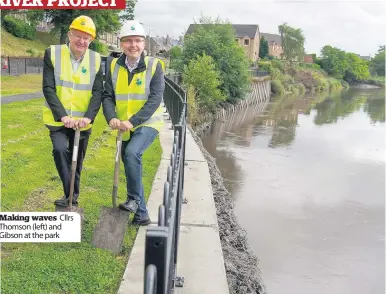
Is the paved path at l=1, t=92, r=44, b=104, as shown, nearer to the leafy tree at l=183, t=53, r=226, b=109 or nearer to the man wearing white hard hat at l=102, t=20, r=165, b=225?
the leafy tree at l=183, t=53, r=226, b=109

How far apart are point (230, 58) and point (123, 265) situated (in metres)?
22.8

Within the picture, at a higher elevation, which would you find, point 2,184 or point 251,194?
point 2,184

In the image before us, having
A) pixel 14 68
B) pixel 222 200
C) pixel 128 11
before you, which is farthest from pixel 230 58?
pixel 128 11

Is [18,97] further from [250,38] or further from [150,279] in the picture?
[250,38]

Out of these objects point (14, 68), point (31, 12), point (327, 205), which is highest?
point (31, 12)

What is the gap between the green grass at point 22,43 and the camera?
35513mm

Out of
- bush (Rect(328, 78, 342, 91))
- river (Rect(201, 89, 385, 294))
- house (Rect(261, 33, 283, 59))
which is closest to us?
river (Rect(201, 89, 385, 294))

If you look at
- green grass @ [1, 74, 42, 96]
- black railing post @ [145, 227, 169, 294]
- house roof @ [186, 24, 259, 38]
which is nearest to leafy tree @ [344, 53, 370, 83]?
house roof @ [186, 24, 259, 38]

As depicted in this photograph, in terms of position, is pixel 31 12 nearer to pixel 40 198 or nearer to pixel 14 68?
pixel 14 68

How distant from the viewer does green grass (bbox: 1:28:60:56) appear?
35513mm

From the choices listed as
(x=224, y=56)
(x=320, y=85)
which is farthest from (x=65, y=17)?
(x=320, y=85)

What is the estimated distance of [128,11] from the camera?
180 ft

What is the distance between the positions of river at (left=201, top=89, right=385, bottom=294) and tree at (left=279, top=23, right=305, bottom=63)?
175 ft

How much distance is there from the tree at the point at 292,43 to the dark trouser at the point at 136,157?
73896 mm
